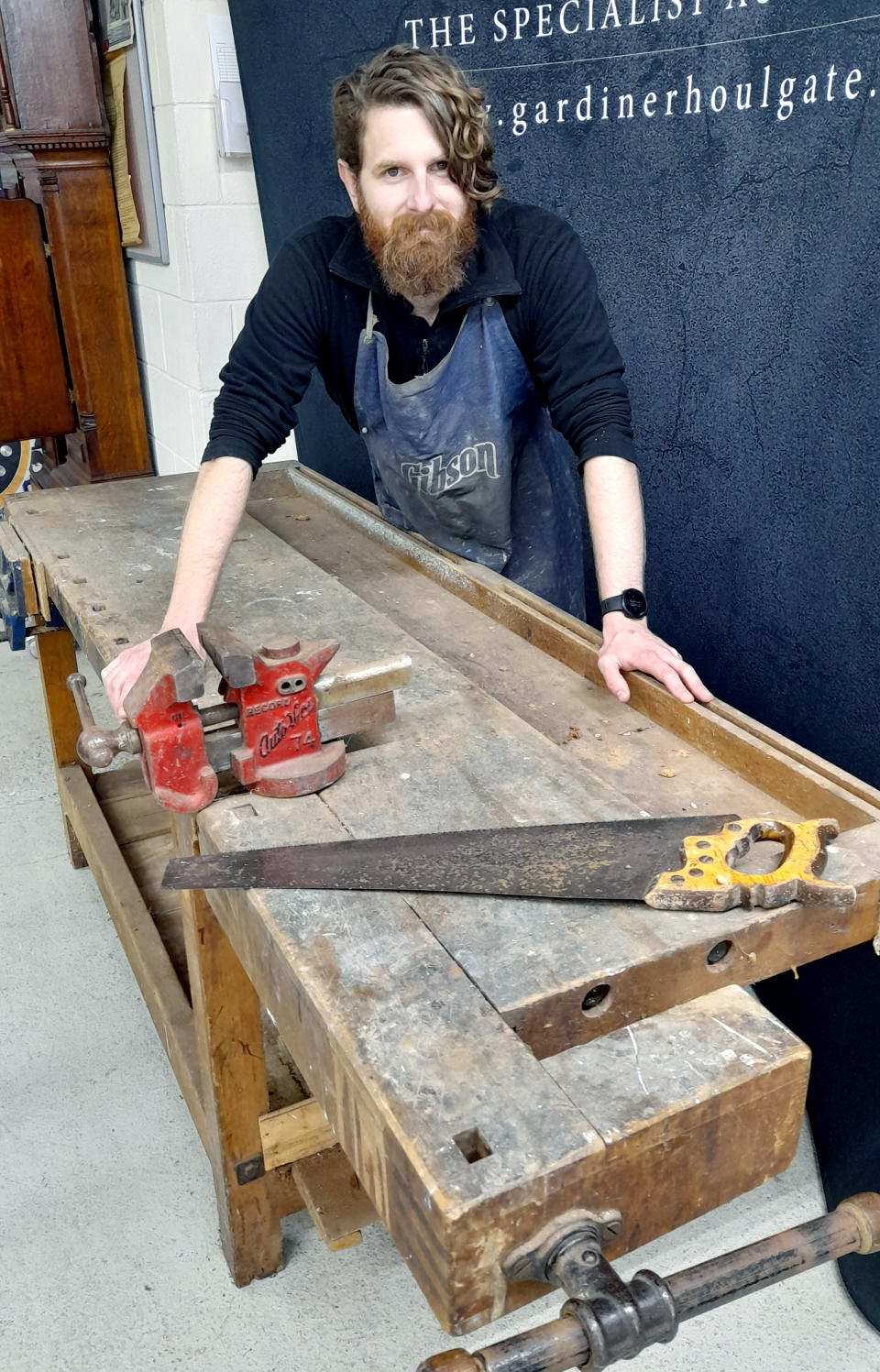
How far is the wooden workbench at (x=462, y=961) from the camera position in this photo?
771mm

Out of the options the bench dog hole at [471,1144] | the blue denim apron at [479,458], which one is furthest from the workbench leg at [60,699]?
the bench dog hole at [471,1144]

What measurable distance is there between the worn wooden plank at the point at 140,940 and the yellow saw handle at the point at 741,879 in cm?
103

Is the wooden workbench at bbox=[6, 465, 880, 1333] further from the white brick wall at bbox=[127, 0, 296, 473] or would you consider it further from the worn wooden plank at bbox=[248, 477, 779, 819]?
the white brick wall at bbox=[127, 0, 296, 473]

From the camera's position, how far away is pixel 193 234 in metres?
3.11

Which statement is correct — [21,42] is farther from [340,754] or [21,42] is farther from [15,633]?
[340,754]

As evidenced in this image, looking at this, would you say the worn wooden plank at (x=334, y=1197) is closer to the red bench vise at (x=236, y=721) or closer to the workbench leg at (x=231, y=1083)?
the workbench leg at (x=231, y=1083)

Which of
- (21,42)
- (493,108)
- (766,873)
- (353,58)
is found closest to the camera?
(766,873)

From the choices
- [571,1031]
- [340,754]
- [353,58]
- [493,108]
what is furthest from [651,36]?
[571,1031]

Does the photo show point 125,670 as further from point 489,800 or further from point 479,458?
point 479,458

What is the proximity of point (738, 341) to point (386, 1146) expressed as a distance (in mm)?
1533

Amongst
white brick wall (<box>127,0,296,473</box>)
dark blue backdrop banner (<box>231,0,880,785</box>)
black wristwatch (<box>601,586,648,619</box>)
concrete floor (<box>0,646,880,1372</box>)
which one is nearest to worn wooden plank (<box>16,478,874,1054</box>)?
black wristwatch (<box>601,586,648,619</box>)

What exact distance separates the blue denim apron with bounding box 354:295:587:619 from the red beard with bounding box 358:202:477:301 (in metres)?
0.09

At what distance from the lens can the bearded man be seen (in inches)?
63.4

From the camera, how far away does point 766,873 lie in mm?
1007
